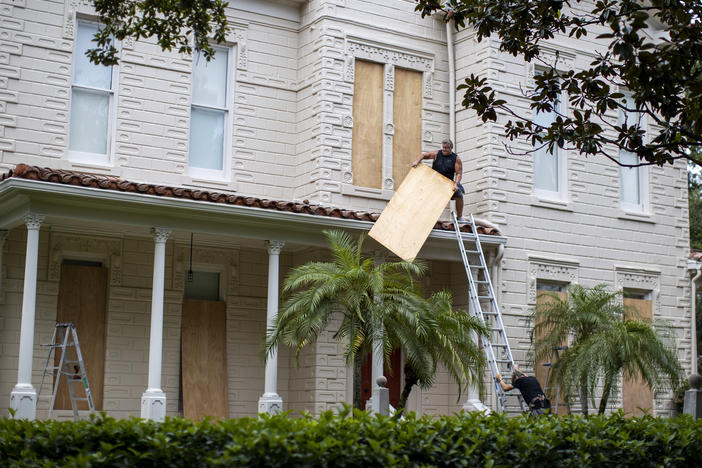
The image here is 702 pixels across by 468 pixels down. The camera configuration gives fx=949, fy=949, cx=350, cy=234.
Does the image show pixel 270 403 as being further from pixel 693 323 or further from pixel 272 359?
pixel 693 323

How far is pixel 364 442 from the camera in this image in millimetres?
7254

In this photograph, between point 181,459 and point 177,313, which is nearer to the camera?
point 181,459

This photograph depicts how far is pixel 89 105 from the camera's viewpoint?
15.3m

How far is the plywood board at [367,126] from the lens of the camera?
652 inches

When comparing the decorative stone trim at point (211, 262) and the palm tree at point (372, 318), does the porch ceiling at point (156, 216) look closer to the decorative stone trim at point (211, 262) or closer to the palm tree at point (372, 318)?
the decorative stone trim at point (211, 262)

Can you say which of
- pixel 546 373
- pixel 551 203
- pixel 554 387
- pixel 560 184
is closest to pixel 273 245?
pixel 554 387

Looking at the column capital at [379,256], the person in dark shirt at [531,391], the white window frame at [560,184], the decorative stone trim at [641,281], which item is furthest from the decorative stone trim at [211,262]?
the decorative stone trim at [641,281]

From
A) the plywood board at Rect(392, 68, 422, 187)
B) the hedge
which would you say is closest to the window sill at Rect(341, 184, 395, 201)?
the plywood board at Rect(392, 68, 422, 187)

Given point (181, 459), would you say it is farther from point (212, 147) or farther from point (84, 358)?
point (212, 147)

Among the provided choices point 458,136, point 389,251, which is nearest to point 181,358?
point 389,251

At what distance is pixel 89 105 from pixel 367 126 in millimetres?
4741

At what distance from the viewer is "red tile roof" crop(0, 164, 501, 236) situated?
12273 mm

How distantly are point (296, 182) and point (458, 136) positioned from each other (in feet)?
10.3

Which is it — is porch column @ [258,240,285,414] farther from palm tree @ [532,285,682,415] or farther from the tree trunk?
palm tree @ [532,285,682,415]
